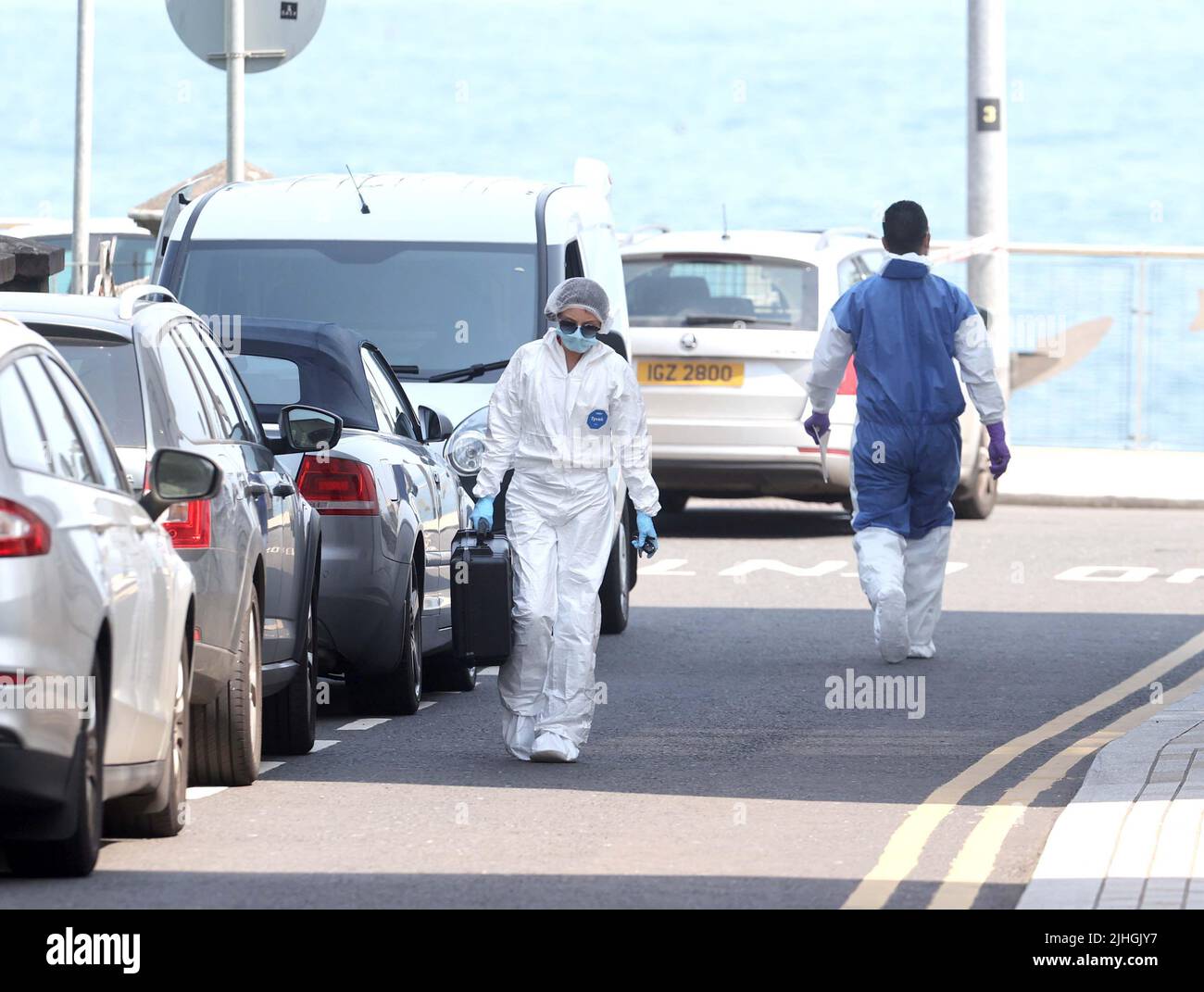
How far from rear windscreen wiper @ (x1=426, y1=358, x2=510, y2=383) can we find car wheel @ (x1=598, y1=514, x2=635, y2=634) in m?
1.28

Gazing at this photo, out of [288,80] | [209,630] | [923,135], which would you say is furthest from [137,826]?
[288,80]

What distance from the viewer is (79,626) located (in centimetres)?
746

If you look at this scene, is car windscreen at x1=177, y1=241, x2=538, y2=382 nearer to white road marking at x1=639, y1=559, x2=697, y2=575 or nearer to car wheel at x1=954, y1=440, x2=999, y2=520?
white road marking at x1=639, y1=559, x2=697, y2=575

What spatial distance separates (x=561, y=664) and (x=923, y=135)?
122 m

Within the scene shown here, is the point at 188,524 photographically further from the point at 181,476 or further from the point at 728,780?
the point at 728,780

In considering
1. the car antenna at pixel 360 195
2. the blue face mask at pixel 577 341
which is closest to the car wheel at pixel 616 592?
the car antenna at pixel 360 195

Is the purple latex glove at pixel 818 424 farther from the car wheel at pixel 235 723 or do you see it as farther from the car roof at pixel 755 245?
the car roof at pixel 755 245

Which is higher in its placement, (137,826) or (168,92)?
(168,92)

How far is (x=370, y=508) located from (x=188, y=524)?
7.67ft

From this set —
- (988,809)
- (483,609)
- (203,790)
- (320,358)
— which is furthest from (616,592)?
(988,809)

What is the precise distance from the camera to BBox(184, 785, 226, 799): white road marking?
974 cm

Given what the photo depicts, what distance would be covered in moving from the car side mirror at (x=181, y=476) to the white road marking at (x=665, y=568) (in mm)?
10707

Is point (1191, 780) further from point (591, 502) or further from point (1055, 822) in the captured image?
point (591, 502)

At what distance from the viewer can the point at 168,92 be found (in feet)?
489
